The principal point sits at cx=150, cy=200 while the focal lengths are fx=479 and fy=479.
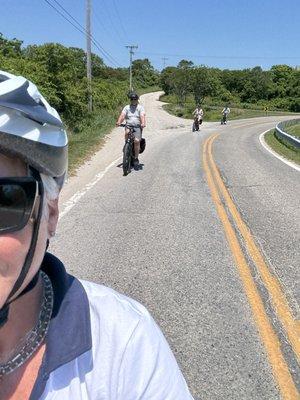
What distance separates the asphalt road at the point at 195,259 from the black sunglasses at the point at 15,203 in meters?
2.31

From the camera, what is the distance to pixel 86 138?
68.2 ft

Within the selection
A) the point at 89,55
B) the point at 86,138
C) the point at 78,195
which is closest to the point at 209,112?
the point at 89,55

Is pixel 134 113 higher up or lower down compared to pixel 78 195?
higher up

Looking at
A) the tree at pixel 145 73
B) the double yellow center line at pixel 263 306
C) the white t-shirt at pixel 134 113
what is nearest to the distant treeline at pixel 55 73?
the white t-shirt at pixel 134 113

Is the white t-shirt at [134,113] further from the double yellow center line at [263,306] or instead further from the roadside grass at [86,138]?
the double yellow center line at [263,306]

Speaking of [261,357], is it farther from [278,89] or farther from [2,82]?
[278,89]

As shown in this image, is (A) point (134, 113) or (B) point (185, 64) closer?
(A) point (134, 113)

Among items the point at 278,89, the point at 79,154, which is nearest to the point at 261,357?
the point at 79,154

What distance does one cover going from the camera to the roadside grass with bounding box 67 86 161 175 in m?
14.5

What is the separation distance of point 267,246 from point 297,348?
2645 millimetres

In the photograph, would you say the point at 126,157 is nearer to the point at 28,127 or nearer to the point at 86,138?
the point at 86,138

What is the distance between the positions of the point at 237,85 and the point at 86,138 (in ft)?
292

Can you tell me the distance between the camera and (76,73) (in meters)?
26.8

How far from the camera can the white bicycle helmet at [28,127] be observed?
1.17 meters
